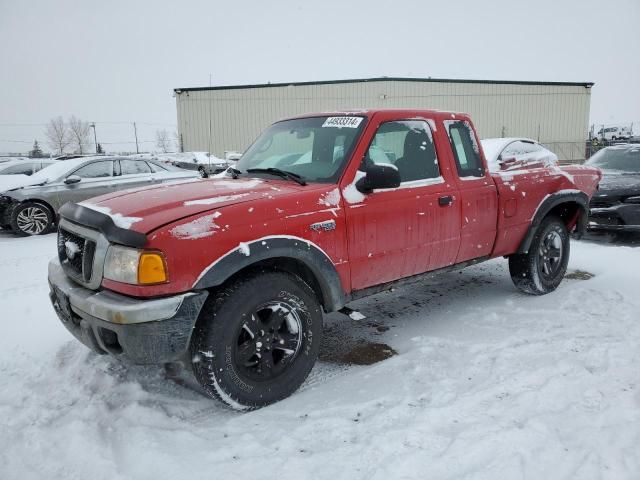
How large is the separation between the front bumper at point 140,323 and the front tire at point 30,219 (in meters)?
7.30

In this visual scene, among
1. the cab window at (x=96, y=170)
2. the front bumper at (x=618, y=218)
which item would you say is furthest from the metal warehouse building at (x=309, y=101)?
the front bumper at (x=618, y=218)

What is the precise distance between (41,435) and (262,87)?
26413 mm

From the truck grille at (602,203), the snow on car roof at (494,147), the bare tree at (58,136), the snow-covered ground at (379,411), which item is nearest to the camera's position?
the snow-covered ground at (379,411)

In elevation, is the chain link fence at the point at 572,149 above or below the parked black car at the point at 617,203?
below

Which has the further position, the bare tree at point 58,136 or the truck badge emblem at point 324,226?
the bare tree at point 58,136

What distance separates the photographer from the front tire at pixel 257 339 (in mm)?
2861

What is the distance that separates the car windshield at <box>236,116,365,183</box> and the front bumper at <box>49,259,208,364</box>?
53.5 inches

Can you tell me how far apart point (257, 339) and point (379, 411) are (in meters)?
0.87

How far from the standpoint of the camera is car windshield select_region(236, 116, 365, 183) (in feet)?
11.9

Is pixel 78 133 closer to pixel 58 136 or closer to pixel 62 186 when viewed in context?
pixel 58 136

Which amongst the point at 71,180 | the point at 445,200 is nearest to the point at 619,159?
the point at 445,200

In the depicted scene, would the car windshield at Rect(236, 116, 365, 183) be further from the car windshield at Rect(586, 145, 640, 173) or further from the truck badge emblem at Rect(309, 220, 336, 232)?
the car windshield at Rect(586, 145, 640, 173)

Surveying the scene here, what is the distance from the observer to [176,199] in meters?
3.11

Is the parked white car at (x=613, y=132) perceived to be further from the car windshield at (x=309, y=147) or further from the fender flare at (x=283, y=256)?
the fender flare at (x=283, y=256)
